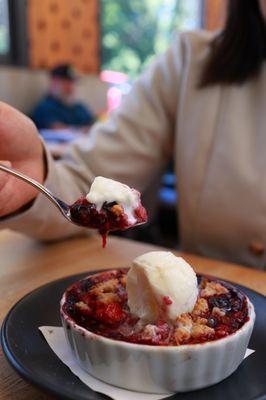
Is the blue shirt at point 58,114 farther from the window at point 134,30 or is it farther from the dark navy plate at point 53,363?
the dark navy plate at point 53,363

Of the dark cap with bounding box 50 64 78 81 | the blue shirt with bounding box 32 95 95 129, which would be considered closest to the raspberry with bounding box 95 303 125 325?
the blue shirt with bounding box 32 95 95 129

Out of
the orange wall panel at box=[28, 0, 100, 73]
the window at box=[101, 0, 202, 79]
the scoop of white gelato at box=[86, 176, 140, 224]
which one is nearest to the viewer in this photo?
the scoop of white gelato at box=[86, 176, 140, 224]

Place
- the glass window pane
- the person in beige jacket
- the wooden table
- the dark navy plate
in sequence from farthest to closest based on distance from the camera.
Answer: the glass window pane < the person in beige jacket < the wooden table < the dark navy plate

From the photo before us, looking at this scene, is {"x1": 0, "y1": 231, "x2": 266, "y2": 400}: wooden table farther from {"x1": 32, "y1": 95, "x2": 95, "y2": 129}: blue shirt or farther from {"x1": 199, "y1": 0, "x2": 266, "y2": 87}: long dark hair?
{"x1": 32, "y1": 95, "x2": 95, "y2": 129}: blue shirt

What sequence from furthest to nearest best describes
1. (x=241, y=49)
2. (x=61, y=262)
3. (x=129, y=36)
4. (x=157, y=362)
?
(x=129, y=36)
(x=241, y=49)
(x=61, y=262)
(x=157, y=362)

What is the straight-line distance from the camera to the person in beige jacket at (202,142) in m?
1.16

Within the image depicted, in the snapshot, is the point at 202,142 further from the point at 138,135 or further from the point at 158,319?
the point at 158,319

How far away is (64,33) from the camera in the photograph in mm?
4676

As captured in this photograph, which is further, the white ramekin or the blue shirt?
the blue shirt

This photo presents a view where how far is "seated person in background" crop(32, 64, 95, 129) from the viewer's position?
13.2 ft

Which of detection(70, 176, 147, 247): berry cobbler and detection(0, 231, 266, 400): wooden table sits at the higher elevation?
detection(70, 176, 147, 247): berry cobbler

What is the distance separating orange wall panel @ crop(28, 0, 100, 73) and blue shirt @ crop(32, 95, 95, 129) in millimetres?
497

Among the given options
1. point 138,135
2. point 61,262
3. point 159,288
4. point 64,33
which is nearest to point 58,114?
point 64,33

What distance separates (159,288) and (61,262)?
46 cm
